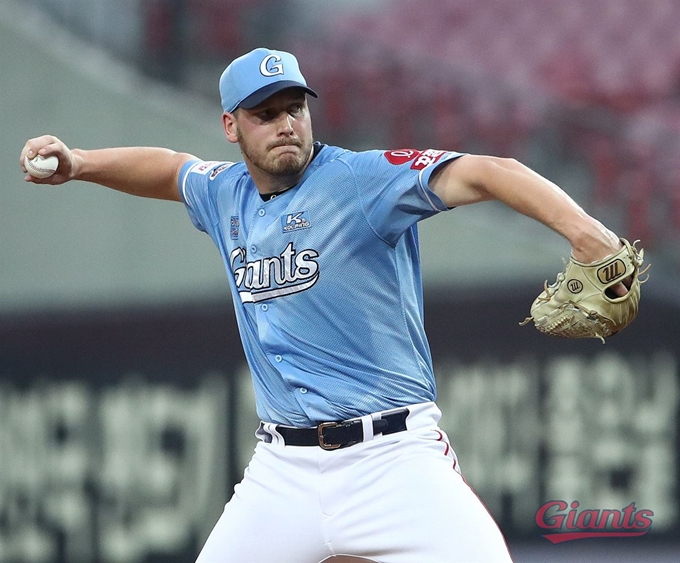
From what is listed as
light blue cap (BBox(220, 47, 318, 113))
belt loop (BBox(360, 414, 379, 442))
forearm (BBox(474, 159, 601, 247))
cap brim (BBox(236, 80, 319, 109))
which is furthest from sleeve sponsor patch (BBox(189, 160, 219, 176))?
forearm (BBox(474, 159, 601, 247))

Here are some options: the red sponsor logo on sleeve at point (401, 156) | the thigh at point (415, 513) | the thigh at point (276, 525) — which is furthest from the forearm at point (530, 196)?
the thigh at point (276, 525)

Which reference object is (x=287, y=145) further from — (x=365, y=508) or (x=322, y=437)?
(x=365, y=508)

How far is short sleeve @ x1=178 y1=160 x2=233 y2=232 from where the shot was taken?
3.70 metres

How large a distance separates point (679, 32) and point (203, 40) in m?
3.42

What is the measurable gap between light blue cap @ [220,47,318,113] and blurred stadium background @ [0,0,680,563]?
296 centimetres

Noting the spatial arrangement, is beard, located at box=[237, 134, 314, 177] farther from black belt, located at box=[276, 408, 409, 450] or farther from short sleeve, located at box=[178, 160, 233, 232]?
black belt, located at box=[276, 408, 409, 450]

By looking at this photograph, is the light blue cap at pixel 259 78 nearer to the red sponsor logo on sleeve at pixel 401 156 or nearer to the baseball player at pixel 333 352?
the baseball player at pixel 333 352

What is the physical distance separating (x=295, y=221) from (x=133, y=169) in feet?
2.65

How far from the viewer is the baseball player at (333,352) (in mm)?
3068

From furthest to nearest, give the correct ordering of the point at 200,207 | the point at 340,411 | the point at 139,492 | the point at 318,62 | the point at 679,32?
1. the point at 679,32
2. the point at 318,62
3. the point at 139,492
4. the point at 200,207
5. the point at 340,411

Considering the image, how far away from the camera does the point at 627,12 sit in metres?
8.00

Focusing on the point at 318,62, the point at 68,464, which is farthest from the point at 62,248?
the point at 318,62

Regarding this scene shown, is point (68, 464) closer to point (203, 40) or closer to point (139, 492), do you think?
point (139, 492)

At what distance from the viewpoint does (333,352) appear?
327 centimetres
